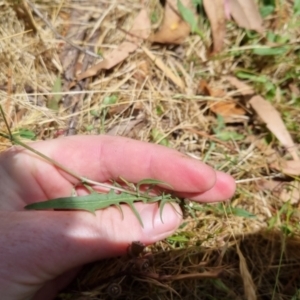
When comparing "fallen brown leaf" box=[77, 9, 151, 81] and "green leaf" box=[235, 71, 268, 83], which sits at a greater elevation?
"fallen brown leaf" box=[77, 9, 151, 81]

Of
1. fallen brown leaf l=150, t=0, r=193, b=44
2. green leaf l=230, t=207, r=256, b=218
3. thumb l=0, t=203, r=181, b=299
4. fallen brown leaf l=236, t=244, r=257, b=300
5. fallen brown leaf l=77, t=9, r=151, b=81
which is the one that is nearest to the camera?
thumb l=0, t=203, r=181, b=299

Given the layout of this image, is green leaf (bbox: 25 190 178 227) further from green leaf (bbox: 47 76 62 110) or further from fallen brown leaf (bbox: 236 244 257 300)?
green leaf (bbox: 47 76 62 110)

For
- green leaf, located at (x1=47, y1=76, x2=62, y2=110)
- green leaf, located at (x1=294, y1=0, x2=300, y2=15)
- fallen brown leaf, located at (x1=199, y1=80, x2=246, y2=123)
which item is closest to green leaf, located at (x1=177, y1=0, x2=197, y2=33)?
fallen brown leaf, located at (x1=199, y1=80, x2=246, y2=123)

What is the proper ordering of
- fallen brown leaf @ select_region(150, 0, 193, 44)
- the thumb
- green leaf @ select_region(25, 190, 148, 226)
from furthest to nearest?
1. fallen brown leaf @ select_region(150, 0, 193, 44)
2. green leaf @ select_region(25, 190, 148, 226)
3. the thumb

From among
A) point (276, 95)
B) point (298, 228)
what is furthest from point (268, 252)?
point (276, 95)

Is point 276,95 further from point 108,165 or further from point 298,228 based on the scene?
point 108,165

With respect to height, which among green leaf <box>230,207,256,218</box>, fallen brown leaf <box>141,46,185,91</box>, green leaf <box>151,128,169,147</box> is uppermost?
fallen brown leaf <box>141,46,185,91</box>

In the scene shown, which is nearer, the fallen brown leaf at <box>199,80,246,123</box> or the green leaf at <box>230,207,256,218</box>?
the green leaf at <box>230,207,256,218</box>
